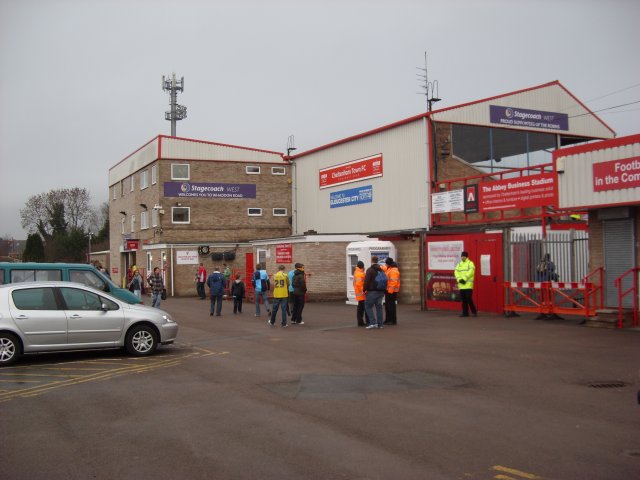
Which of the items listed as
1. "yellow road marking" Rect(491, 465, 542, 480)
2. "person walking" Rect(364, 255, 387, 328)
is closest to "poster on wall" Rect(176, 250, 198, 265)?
"person walking" Rect(364, 255, 387, 328)

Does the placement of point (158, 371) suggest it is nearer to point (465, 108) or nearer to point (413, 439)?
point (413, 439)

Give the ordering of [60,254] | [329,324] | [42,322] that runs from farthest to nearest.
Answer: [60,254] < [329,324] < [42,322]

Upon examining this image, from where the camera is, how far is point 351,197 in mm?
32094

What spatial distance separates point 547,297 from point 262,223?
2546 cm

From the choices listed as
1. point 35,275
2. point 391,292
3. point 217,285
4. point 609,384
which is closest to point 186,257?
point 217,285

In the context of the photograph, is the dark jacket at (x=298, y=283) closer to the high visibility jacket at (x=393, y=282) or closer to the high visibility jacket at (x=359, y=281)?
the high visibility jacket at (x=359, y=281)

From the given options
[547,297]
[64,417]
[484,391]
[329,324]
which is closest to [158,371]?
[64,417]

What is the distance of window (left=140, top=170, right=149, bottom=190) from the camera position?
4132 centimetres

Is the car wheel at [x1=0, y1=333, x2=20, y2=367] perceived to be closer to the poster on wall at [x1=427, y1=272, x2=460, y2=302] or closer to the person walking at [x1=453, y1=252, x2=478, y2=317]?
the person walking at [x1=453, y1=252, x2=478, y2=317]

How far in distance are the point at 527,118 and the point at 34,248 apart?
59.6m

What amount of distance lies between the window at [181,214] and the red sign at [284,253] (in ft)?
37.6

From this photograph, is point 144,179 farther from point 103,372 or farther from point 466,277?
point 103,372

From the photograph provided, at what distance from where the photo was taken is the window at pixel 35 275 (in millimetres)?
14828

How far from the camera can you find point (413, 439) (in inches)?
249
